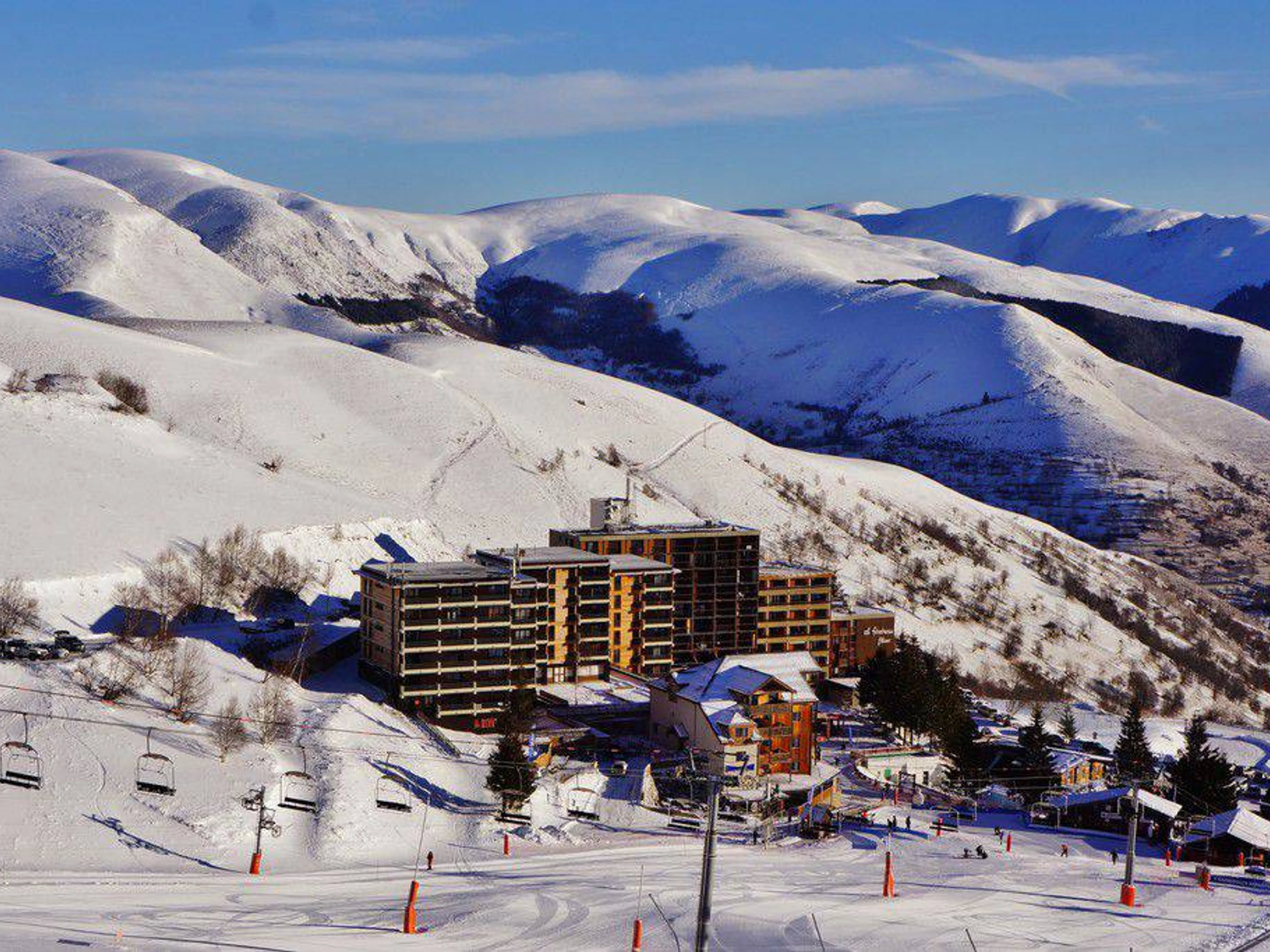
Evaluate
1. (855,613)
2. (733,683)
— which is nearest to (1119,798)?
(733,683)

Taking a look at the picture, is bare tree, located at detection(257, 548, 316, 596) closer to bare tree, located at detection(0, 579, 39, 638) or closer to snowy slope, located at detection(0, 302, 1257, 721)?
snowy slope, located at detection(0, 302, 1257, 721)

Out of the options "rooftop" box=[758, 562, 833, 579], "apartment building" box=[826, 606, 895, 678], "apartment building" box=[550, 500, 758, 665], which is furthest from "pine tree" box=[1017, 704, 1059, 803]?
"apartment building" box=[550, 500, 758, 665]

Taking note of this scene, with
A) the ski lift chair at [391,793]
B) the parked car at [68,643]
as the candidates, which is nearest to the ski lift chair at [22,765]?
the parked car at [68,643]

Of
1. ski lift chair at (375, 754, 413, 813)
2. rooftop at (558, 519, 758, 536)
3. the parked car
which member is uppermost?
rooftop at (558, 519, 758, 536)

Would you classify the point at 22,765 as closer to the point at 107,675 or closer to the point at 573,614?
the point at 107,675

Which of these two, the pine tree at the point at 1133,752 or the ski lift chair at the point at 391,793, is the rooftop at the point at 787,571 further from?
the ski lift chair at the point at 391,793

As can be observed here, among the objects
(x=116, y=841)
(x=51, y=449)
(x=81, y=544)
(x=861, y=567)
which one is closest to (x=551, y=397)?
(x=861, y=567)
